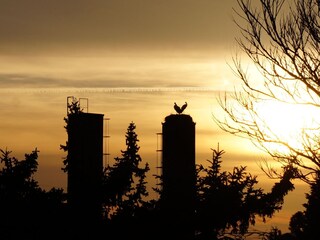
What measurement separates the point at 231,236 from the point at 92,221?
311 cm

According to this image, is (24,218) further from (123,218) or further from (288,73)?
(288,73)

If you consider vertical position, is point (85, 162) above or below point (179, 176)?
above

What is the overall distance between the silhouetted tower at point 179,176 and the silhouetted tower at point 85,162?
1731 mm

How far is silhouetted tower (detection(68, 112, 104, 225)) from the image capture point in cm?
1620

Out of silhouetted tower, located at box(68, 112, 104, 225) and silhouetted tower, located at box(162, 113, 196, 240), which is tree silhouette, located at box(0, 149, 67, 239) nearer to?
silhouetted tower, located at box(68, 112, 104, 225)

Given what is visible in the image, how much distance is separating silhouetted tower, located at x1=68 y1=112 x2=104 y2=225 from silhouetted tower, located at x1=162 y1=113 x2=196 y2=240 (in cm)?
173

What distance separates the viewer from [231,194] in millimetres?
15922

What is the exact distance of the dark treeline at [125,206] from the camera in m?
14.5

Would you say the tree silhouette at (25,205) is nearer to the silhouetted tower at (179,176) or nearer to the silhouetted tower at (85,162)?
the silhouetted tower at (85,162)

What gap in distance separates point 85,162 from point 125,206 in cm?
198

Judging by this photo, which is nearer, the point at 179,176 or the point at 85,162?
the point at 179,176

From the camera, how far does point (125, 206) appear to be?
15773mm

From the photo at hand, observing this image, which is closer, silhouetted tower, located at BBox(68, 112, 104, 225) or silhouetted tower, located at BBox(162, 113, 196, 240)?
silhouetted tower, located at BBox(162, 113, 196, 240)

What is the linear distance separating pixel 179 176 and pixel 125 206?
142 cm
